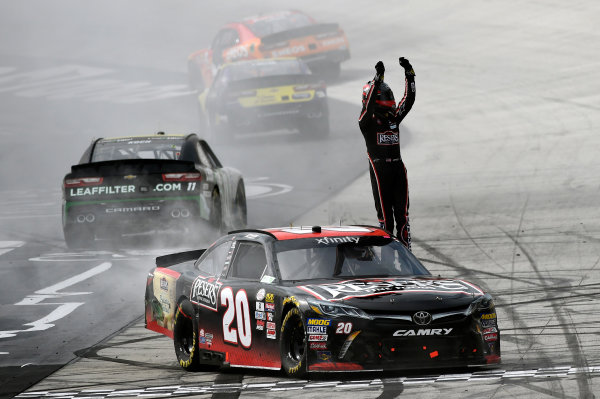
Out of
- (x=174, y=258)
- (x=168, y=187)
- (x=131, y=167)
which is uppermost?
(x=131, y=167)

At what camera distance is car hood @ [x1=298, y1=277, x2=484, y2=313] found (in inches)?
313

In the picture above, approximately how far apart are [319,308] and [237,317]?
1.03 m

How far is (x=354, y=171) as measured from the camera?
21.4 metres

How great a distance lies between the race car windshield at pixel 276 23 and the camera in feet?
101

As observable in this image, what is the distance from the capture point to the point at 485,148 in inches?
870

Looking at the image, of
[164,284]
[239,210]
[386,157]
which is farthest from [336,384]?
[239,210]

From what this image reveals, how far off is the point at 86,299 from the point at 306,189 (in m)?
7.89

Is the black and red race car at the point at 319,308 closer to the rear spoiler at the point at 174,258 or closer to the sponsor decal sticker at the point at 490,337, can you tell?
the sponsor decal sticker at the point at 490,337

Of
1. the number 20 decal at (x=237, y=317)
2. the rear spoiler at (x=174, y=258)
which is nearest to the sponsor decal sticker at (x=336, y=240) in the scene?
the number 20 decal at (x=237, y=317)

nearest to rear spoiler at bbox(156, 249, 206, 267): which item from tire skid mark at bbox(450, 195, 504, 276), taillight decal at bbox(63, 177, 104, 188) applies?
tire skid mark at bbox(450, 195, 504, 276)

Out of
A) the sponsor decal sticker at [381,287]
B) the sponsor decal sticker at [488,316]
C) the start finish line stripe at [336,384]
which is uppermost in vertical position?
the sponsor decal sticker at [381,287]

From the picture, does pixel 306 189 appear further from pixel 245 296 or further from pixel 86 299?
pixel 245 296

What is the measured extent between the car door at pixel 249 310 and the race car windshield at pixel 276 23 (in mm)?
21270

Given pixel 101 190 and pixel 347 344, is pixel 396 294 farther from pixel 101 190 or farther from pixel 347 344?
A: pixel 101 190
